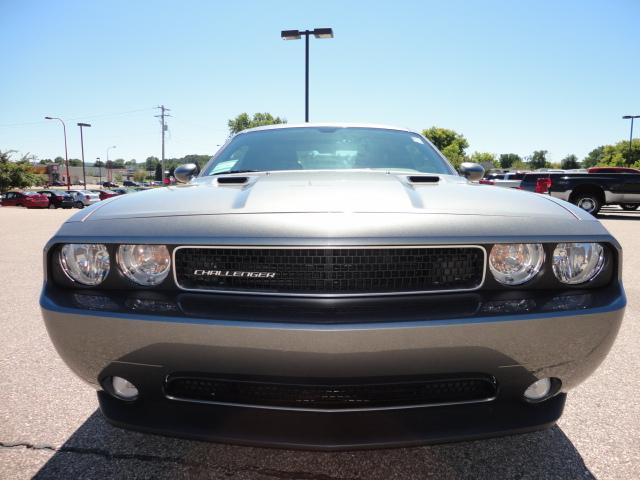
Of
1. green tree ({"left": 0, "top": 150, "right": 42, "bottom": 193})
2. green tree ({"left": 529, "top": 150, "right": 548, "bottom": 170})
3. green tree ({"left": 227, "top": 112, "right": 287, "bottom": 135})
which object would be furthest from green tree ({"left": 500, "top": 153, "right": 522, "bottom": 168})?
green tree ({"left": 0, "top": 150, "right": 42, "bottom": 193})

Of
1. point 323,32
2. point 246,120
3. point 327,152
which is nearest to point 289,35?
point 323,32

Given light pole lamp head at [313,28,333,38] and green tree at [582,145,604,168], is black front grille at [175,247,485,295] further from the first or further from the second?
green tree at [582,145,604,168]

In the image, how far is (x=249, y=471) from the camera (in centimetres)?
186

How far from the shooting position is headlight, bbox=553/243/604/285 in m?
1.56

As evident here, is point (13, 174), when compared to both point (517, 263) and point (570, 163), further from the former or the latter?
point (570, 163)

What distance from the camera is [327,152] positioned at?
9.95 ft

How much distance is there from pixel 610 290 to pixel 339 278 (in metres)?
0.94

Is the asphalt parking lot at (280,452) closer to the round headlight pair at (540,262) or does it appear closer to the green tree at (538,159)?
the round headlight pair at (540,262)

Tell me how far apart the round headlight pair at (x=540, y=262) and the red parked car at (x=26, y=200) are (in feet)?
122

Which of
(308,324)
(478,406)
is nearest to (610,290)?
(478,406)

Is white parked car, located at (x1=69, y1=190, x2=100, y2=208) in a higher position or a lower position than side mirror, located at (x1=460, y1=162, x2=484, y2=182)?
lower

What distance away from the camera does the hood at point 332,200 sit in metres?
1.56

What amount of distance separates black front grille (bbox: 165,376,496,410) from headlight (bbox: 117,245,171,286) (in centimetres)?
35

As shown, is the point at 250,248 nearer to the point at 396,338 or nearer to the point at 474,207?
the point at 396,338
